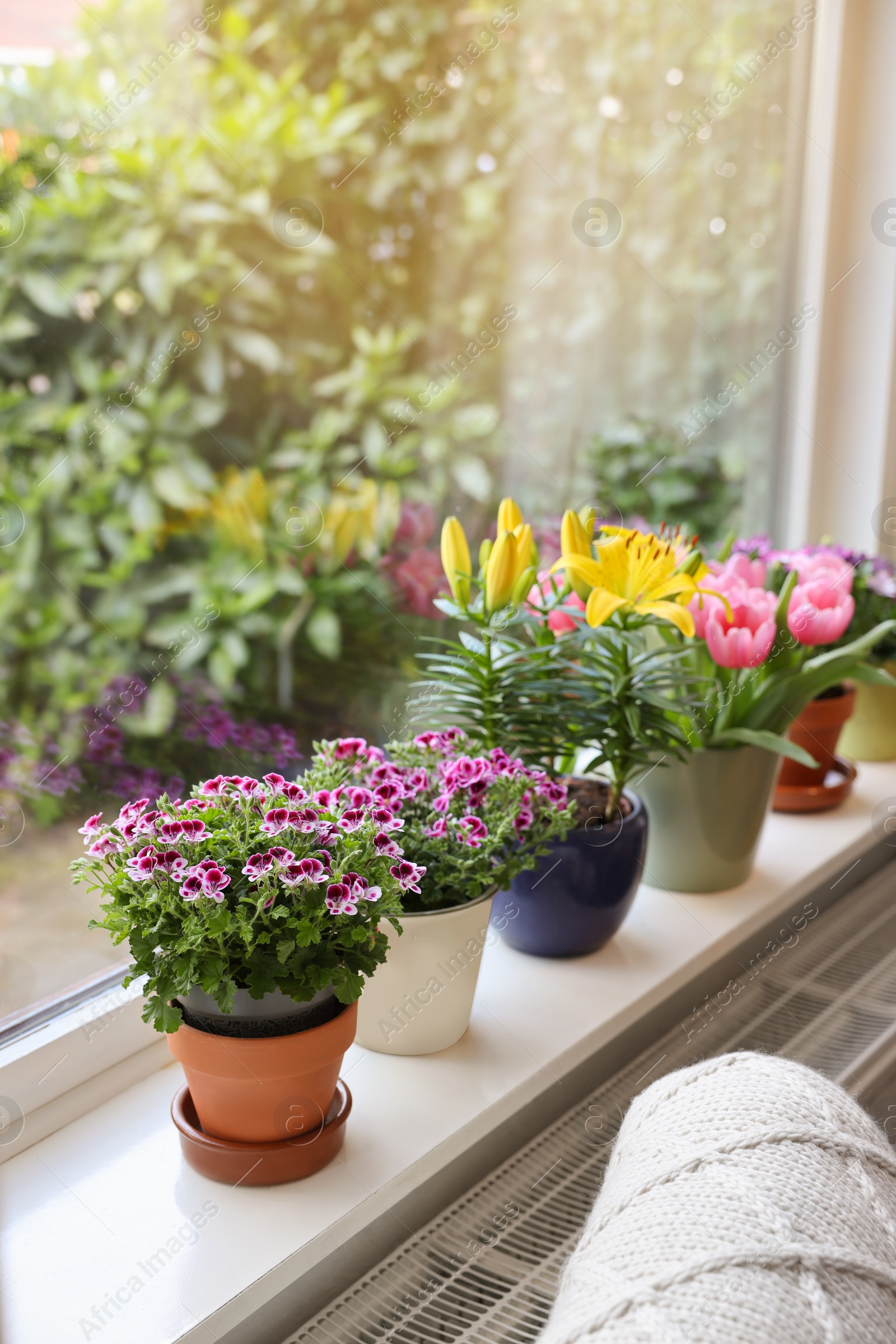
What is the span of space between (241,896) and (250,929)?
0.08 feet

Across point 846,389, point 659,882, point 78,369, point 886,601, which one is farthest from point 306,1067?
point 846,389

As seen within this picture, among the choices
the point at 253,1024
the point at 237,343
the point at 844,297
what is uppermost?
the point at 844,297

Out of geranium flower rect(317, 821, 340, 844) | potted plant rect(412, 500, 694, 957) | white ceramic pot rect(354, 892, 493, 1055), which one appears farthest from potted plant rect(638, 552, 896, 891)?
geranium flower rect(317, 821, 340, 844)

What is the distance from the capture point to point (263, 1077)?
627 millimetres

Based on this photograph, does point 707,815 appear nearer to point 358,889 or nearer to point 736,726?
point 736,726

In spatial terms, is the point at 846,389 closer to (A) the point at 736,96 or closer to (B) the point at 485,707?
(A) the point at 736,96

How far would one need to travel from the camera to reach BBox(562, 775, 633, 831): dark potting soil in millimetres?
920

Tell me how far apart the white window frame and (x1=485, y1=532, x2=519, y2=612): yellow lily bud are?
1.04m

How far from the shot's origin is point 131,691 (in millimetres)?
→ 1177

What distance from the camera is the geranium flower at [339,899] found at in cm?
60

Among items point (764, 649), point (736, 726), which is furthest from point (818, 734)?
point (764, 649)

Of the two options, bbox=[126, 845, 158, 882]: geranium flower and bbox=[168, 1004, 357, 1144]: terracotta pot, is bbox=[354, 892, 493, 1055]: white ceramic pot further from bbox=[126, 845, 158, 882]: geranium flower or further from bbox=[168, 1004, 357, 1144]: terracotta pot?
bbox=[126, 845, 158, 882]: geranium flower

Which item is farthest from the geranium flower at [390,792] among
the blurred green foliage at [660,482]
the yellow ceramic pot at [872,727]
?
the yellow ceramic pot at [872,727]

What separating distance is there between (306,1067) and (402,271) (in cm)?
120
